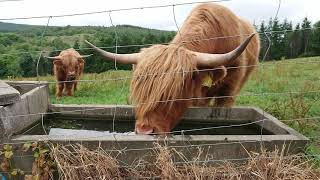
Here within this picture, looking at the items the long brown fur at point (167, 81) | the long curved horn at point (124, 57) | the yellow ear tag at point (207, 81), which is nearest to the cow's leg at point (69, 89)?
the long curved horn at point (124, 57)

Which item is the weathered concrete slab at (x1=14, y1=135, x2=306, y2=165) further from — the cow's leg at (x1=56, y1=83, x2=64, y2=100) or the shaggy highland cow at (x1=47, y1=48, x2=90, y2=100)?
the shaggy highland cow at (x1=47, y1=48, x2=90, y2=100)

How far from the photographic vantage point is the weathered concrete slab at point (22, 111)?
3488 millimetres

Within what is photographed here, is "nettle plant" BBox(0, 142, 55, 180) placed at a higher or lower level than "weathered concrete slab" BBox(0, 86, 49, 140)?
lower

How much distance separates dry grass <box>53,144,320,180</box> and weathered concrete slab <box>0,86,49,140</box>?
476mm

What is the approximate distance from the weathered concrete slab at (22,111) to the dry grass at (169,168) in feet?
1.56

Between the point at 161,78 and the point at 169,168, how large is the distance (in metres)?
0.83

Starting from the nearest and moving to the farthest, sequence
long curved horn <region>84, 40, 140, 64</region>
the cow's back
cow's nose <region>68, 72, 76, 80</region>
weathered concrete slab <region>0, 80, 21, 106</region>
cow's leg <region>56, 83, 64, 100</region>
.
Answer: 1. weathered concrete slab <region>0, 80, 21, 106</region>
2. long curved horn <region>84, 40, 140, 64</region>
3. the cow's back
4. cow's leg <region>56, 83, 64, 100</region>
5. cow's nose <region>68, 72, 76, 80</region>

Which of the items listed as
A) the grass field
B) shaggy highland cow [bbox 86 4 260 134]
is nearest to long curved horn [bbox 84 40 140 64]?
shaggy highland cow [bbox 86 4 260 134]

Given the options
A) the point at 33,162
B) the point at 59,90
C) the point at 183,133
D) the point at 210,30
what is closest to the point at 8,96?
the point at 33,162

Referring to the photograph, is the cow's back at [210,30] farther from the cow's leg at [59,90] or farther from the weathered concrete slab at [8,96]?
the cow's leg at [59,90]

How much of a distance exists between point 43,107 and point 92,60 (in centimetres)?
1315

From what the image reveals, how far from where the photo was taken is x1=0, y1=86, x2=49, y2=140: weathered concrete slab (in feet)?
11.4

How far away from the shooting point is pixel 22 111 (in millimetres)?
3930

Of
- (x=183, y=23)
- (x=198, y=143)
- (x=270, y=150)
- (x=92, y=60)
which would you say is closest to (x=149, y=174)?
(x=198, y=143)
